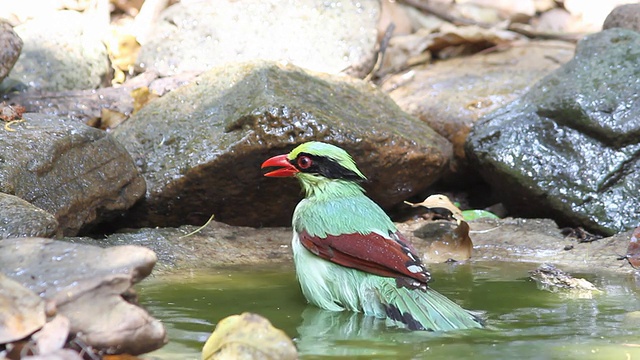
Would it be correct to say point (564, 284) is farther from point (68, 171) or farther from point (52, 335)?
point (68, 171)

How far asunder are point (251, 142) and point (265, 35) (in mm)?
3845

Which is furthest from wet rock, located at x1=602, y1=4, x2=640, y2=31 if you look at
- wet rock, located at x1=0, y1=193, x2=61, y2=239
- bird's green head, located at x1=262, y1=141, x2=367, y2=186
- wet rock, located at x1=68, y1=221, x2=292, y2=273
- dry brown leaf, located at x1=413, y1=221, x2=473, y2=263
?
wet rock, located at x1=0, y1=193, x2=61, y2=239

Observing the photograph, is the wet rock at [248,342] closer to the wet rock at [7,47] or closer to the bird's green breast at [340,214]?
Answer: the bird's green breast at [340,214]

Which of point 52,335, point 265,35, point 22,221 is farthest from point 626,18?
point 52,335

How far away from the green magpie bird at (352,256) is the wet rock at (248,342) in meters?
1.13

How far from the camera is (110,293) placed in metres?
3.08

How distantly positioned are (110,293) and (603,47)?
592 cm

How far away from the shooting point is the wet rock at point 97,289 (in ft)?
9.91

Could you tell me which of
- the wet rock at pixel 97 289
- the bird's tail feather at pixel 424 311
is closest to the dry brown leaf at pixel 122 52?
the bird's tail feather at pixel 424 311

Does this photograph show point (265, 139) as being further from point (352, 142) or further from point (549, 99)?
point (549, 99)

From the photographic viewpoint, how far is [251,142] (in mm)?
6438

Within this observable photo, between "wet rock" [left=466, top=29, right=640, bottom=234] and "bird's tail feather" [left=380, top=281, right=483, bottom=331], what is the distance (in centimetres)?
311

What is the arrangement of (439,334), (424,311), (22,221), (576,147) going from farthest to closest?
(576,147) < (22,221) < (424,311) < (439,334)

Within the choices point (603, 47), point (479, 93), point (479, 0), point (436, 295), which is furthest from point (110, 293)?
point (479, 0)
